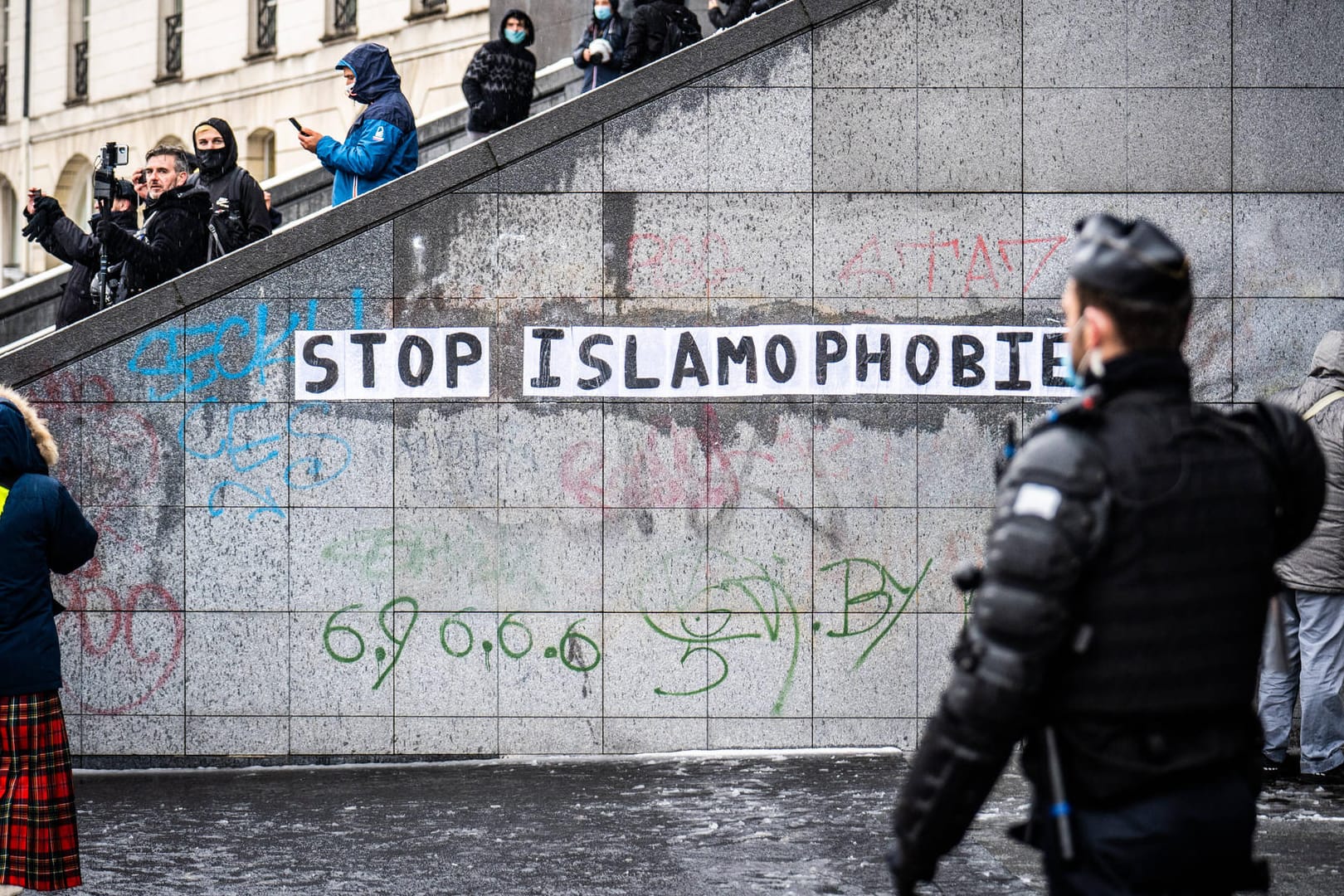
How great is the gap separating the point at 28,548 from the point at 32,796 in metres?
0.80

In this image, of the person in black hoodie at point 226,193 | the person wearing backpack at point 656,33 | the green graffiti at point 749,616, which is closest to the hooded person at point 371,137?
the person in black hoodie at point 226,193

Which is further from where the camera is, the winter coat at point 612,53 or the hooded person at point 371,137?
the winter coat at point 612,53

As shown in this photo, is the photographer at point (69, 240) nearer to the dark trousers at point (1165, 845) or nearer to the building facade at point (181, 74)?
the dark trousers at point (1165, 845)

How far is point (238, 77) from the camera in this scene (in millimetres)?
23641

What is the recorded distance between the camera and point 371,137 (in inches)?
322

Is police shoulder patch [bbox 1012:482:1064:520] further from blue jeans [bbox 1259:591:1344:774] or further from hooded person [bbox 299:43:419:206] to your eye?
hooded person [bbox 299:43:419:206]

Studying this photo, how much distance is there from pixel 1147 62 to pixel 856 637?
3.05m

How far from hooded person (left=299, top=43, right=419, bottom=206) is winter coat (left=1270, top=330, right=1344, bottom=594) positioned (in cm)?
443

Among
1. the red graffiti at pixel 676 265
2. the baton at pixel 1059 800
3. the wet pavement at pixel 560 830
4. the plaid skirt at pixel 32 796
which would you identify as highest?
the red graffiti at pixel 676 265

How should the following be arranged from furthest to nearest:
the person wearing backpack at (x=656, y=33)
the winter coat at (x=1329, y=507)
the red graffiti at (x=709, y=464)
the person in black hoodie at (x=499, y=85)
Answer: the person wearing backpack at (x=656, y=33) < the person in black hoodie at (x=499, y=85) < the red graffiti at (x=709, y=464) < the winter coat at (x=1329, y=507)

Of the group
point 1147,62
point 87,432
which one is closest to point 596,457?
point 87,432

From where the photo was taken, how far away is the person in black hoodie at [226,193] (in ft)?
27.2

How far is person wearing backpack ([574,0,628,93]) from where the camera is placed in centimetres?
1052

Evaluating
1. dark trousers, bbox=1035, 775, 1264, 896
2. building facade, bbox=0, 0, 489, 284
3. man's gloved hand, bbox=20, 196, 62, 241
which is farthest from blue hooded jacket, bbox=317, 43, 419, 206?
building facade, bbox=0, 0, 489, 284
